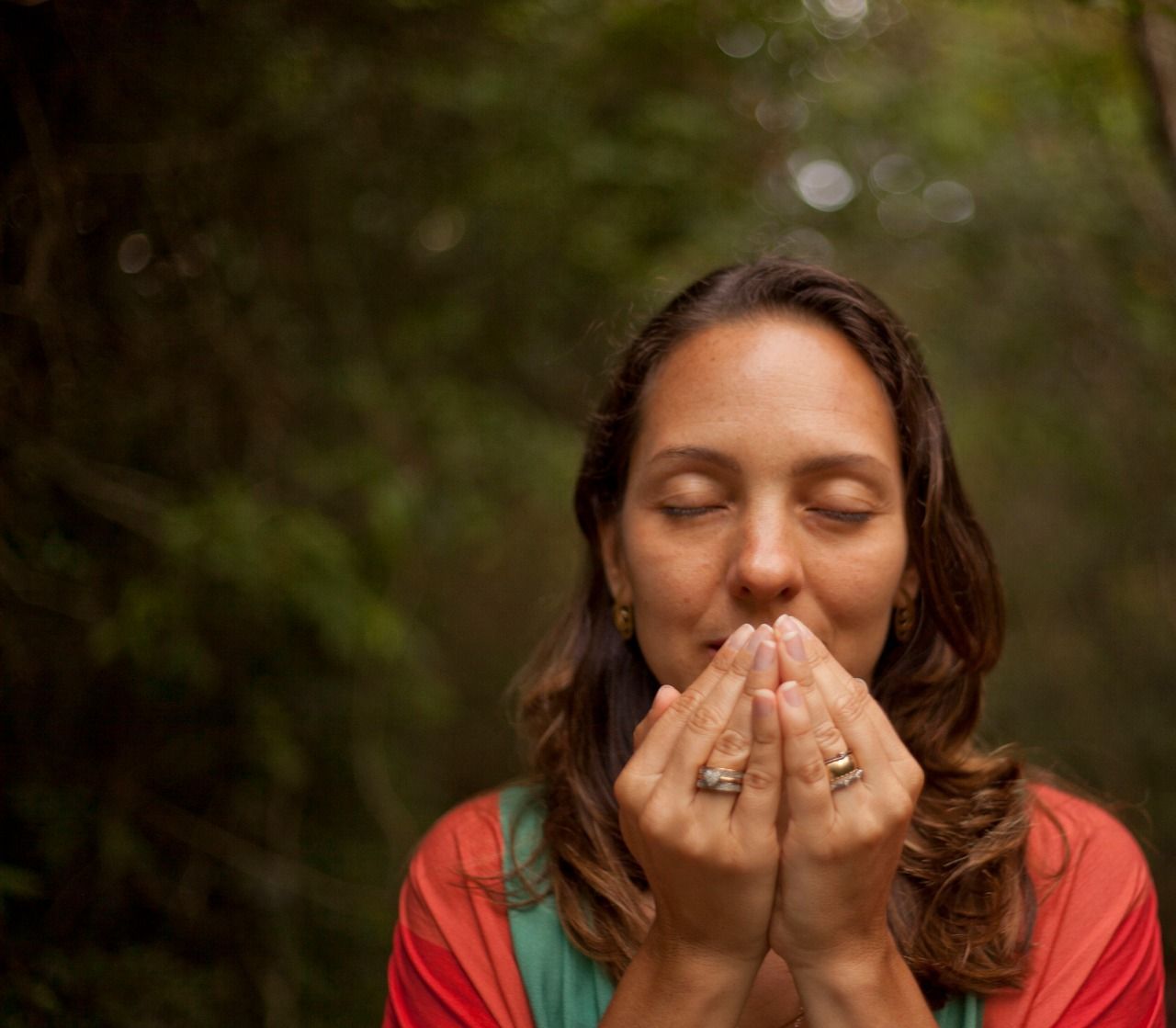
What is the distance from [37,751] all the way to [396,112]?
2.09 meters

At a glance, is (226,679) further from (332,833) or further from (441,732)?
(441,732)

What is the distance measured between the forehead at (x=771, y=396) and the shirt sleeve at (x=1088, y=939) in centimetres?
76

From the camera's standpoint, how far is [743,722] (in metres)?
1.38

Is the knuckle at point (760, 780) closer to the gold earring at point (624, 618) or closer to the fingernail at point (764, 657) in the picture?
the fingernail at point (764, 657)

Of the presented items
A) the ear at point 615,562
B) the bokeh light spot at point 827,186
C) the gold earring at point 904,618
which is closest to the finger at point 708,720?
the ear at point 615,562

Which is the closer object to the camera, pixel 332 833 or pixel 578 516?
pixel 578 516

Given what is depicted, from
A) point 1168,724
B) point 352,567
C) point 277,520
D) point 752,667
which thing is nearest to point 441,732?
point 352,567

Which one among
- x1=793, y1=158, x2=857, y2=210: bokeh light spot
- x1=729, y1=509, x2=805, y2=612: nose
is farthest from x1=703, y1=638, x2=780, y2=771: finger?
x1=793, y1=158, x2=857, y2=210: bokeh light spot

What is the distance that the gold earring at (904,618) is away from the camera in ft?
6.27

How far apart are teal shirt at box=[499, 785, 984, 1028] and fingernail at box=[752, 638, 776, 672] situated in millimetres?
639

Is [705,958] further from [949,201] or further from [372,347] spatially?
[949,201]

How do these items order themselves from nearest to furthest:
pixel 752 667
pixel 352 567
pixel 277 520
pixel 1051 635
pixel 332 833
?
1. pixel 752 667
2. pixel 277 520
3. pixel 352 567
4. pixel 332 833
5. pixel 1051 635

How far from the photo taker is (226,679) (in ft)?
9.52

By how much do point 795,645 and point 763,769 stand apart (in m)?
0.18
